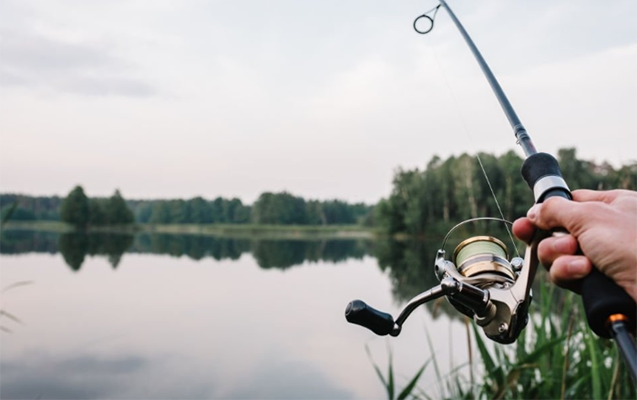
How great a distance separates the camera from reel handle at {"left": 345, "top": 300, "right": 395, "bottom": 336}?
857 millimetres

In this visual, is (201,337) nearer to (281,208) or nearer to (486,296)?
(486,296)

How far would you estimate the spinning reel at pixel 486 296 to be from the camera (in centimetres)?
85

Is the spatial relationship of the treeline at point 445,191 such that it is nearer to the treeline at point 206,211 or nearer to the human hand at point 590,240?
the treeline at point 206,211

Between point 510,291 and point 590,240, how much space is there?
0.20 metres

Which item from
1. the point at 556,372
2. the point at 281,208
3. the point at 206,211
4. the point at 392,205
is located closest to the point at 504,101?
the point at 556,372

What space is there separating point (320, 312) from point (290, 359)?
376 cm

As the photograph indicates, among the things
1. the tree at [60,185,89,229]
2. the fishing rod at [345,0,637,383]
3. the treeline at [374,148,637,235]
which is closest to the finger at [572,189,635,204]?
the fishing rod at [345,0,637,383]

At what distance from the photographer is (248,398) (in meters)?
6.33

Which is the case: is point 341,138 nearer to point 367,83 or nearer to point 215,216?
point 367,83

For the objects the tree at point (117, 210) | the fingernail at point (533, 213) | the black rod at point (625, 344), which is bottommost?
the black rod at point (625, 344)

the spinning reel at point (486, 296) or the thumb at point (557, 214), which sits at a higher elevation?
the thumb at point (557, 214)

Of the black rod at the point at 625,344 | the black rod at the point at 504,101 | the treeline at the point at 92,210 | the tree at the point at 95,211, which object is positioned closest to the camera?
the black rod at the point at 625,344

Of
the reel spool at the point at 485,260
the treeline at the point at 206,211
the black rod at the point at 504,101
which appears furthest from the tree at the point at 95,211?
the reel spool at the point at 485,260

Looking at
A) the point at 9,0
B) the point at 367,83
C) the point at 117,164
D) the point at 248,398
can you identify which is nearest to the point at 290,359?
the point at 248,398
